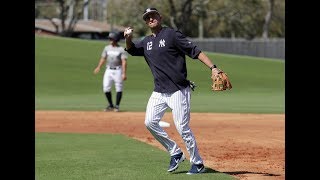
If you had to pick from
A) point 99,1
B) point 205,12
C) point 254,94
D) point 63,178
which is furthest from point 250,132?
point 99,1

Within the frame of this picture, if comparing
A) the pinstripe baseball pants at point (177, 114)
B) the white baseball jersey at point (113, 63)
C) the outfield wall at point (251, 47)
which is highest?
the outfield wall at point (251, 47)

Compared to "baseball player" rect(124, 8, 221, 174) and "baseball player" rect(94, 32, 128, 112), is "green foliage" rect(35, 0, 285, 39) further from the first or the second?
"baseball player" rect(124, 8, 221, 174)

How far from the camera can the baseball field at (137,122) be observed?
11.2 m

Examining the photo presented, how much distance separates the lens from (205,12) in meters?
73.9

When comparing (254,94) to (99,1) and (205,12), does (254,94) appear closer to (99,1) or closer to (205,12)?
(205,12)

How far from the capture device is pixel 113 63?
22.9m

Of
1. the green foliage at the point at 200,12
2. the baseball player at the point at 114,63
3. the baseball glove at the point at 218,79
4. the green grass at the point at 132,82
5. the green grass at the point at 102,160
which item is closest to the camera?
the baseball glove at the point at 218,79

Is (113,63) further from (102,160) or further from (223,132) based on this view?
(102,160)

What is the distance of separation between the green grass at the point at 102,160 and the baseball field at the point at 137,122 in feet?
0.04

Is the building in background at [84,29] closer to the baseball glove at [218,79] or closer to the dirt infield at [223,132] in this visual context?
the dirt infield at [223,132]

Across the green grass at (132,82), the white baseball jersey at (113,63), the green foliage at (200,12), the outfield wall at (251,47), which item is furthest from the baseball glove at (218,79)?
the green foliage at (200,12)

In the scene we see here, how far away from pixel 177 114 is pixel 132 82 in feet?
87.5

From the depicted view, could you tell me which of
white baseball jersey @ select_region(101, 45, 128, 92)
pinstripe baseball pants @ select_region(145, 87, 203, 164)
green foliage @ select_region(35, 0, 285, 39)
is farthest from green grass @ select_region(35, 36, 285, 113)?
green foliage @ select_region(35, 0, 285, 39)
